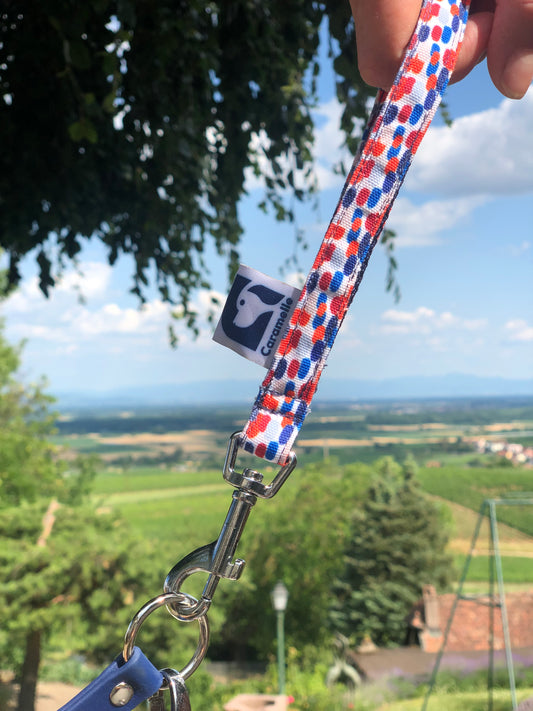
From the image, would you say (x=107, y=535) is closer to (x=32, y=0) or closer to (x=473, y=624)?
(x=473, y=624)

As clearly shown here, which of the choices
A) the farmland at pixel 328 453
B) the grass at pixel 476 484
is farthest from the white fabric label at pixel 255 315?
the farmland at pixel 328 453

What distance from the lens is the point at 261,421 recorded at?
27cm

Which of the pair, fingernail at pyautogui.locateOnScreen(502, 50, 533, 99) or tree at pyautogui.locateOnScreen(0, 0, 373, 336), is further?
tree at pyautogui.locateOnScreen(0, 0, 373, 336)

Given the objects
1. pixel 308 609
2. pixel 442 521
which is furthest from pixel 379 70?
pixel 308 609

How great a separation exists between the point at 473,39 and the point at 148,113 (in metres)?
1.23

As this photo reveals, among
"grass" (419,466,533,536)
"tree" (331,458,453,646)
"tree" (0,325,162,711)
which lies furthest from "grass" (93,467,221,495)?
"tree" (0,325,162,711)

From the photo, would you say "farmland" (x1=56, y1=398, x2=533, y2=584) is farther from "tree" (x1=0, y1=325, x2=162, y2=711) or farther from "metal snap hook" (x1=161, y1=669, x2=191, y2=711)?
"metal snap hook" (x1=161, y1=669, x2=191, y2=711)

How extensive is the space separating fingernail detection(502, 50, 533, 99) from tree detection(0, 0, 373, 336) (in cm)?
84

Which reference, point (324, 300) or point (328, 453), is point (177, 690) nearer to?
point (324, 300)

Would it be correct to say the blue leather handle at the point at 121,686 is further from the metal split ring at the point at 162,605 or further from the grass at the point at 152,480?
the grass at the point at 152,480

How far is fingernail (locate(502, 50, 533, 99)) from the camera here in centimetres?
28

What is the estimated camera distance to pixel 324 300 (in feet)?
0.91

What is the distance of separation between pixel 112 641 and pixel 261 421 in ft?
28.6

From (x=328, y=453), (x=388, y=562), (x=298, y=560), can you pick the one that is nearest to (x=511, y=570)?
(x=388, y=562)
